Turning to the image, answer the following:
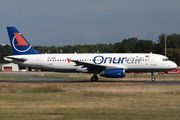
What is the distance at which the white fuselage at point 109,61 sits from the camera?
33375 mm

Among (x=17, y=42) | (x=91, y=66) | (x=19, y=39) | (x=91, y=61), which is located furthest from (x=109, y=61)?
(x=17, y=42)

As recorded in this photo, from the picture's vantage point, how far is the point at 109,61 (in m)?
33.5

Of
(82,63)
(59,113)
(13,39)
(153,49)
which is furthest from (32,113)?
(153,49)

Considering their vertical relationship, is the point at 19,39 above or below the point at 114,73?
above

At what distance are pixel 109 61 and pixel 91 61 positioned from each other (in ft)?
8.08

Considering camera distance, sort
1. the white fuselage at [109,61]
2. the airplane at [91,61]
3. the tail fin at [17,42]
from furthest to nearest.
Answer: the tail fin at [17,42], the white fuselage at [109,61], the airplane at [91,61]

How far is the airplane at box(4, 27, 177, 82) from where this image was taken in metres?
33.2

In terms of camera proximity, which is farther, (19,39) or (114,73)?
(19,39)

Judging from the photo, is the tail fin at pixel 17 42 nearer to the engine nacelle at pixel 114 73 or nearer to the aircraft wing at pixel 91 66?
the aircraft wing at pixel 91 66

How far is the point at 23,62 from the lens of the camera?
1389 inches

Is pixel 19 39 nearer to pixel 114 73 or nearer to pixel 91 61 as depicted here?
pixel 91 61

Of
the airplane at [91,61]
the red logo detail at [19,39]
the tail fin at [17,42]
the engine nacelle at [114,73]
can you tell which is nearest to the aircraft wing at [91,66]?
the airplane at [91,61]

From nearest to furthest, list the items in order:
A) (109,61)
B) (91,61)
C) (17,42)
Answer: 1. (109,61)
2. (91,61)
3. (17,42)

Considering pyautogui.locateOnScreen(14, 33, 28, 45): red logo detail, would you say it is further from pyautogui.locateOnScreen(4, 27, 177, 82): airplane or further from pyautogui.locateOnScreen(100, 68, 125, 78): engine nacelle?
pyautogui.locateOnScreen(100, 68, 125, 78): engine nacelle
